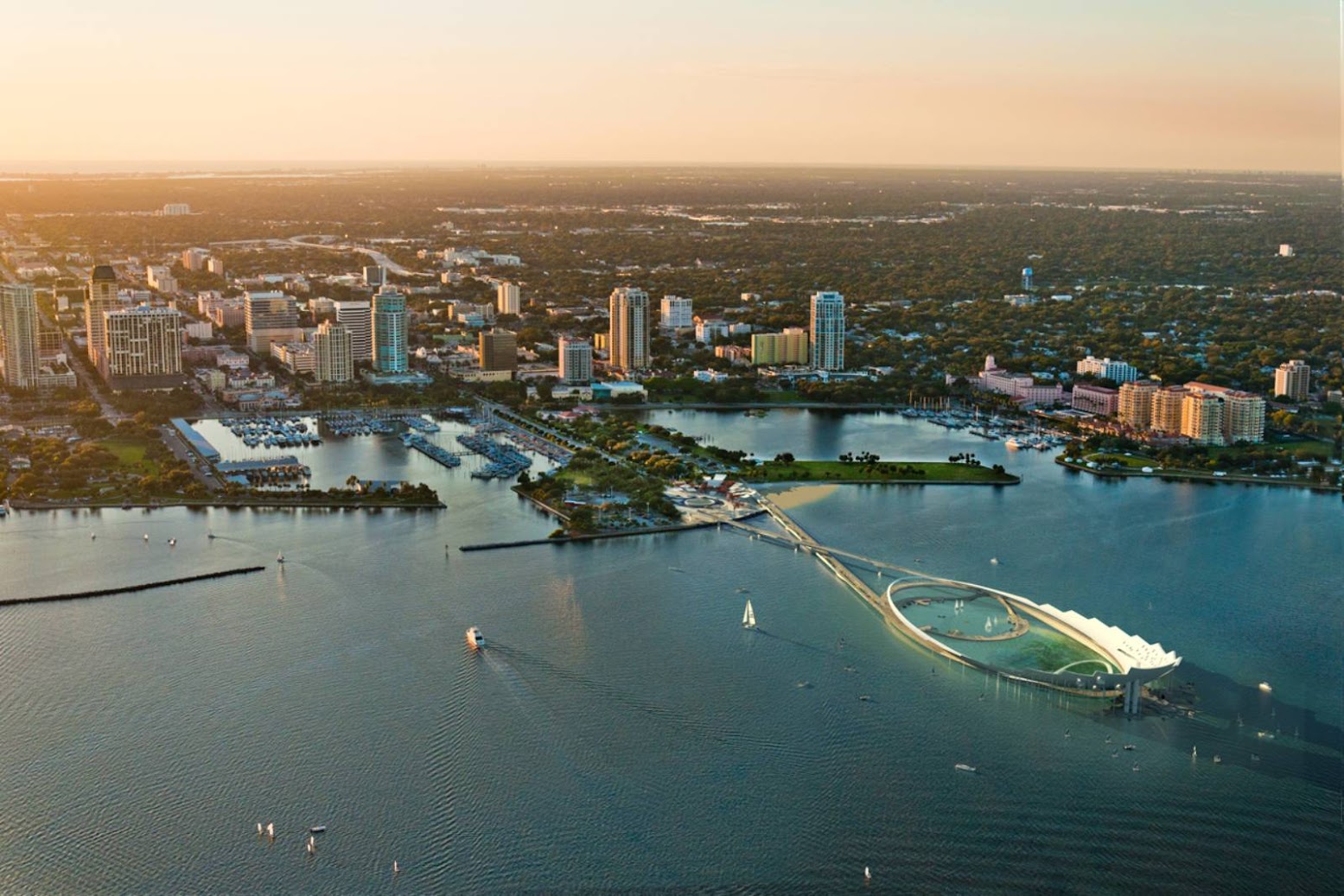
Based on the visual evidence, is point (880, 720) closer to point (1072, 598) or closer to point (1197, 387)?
point (1072, 598)

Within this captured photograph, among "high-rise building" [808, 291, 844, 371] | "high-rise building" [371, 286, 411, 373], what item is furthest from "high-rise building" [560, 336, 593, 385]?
"high-rise building" [808, 291, 844, 371]

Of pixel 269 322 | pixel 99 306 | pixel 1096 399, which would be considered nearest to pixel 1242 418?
pixel 1096 399

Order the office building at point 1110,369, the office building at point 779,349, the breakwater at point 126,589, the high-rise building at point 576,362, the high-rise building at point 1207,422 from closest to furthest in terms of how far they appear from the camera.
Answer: the breakwater at point 126,589 < the high-rise building at point 1207,422 < the office building at point 1110,369 < the high-rise building at point 576,362 < the office building at point 779,349

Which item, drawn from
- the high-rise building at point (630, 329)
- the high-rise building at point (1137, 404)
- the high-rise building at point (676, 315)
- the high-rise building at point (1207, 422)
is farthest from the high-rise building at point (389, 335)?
the high-rise building at point (1207, 422)

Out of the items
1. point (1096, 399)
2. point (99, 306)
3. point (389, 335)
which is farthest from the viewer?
point (389, 335)

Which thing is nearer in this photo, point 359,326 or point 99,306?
point 99,306

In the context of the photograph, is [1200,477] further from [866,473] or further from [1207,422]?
[866,473]

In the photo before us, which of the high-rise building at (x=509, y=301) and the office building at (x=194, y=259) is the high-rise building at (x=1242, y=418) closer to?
the high-rise building at (x=509, y=301)
